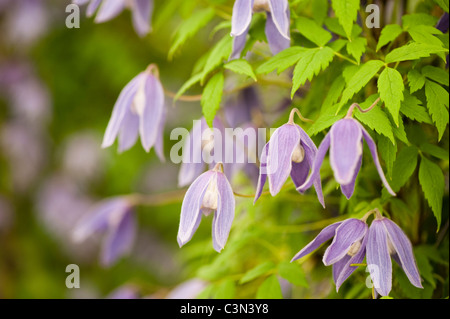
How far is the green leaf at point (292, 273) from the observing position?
2.84 feet

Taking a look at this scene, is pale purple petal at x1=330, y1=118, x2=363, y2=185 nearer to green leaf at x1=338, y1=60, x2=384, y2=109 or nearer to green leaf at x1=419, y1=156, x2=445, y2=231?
green leaf at x1=338, y1=60, x2=384, y2=109

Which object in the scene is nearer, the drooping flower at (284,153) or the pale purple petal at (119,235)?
the drooping flower at (284,153)

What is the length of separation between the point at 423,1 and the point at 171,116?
5.43 feet

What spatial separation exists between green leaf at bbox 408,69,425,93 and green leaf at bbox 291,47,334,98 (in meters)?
0.11

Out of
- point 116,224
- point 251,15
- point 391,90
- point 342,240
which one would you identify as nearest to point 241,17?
point 251,15

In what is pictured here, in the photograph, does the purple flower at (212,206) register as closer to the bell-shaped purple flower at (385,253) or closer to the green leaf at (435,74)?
the bell-shaped purple flower at (385,253)

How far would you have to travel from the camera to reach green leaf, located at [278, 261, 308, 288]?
34.0 inches

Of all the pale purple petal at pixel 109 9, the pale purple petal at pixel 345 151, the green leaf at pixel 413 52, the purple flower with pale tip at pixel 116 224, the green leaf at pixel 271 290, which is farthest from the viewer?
the purple flower with pale tip at pixel 116 224

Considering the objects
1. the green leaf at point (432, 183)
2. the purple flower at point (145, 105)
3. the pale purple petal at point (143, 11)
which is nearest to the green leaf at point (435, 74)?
the green leaf at point (432, 183)

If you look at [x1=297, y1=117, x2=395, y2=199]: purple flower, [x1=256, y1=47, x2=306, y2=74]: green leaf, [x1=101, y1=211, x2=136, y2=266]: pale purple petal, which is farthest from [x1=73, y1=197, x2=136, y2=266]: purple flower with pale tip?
[x1=297, y1=117, x2=395, y2=199]: purple flower

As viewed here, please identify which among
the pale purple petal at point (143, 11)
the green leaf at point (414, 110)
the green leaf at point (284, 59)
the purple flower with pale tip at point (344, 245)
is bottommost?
the purple flower with pale tip at point (344, 245)

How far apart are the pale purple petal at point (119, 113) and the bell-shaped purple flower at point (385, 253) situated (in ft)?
1.43
